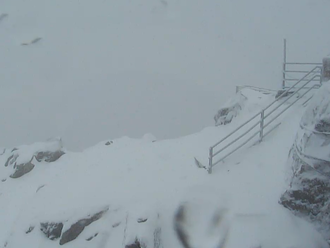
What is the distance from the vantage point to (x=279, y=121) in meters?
6.89

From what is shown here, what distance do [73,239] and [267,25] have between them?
1880cm

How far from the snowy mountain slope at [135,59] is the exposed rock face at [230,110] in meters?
7.57

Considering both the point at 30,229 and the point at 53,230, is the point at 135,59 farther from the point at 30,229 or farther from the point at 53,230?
the point at 53,230

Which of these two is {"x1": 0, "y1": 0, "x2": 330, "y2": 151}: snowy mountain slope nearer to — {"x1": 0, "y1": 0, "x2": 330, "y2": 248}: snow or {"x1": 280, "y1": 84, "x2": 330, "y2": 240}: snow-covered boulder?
{"x1": 0, "y1": 0, "x2": 330, "y2": 248}: snow

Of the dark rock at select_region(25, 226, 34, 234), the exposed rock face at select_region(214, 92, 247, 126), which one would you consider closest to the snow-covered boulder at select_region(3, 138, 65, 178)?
the dark rock at select_region(25, 226, 34, 234)

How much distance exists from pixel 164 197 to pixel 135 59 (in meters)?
14.9

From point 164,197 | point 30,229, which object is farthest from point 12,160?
point 164,197

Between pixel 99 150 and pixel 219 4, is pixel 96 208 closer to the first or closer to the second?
pixel 99 150

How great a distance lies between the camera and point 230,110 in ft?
29.2

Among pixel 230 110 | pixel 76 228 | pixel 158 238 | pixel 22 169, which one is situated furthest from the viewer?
pixel 22 169

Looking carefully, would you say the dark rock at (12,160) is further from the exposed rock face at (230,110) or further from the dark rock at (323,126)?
the dark rock at (323,126)

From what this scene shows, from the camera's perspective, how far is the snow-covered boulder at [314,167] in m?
4.24

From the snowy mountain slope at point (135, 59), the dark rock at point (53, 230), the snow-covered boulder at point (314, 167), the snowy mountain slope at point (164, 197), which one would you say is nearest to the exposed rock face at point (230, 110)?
the snowy mountain slope at point (164, 197)

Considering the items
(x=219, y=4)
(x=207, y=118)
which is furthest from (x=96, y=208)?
(x=219, y=4)
